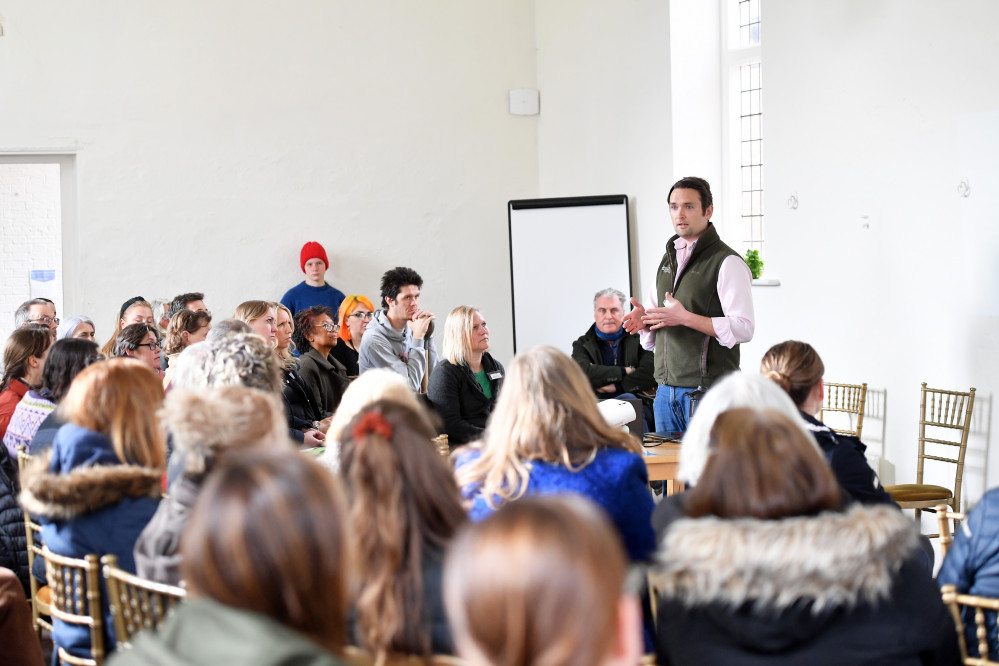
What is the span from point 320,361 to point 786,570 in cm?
352

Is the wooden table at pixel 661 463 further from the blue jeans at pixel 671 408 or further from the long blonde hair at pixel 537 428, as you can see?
the long blonde hair at pixel 537 428

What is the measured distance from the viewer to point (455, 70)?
26.7 ft

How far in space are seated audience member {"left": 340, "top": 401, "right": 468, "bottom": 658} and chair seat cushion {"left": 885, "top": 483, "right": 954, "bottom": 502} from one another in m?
3.30

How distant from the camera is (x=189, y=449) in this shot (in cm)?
219

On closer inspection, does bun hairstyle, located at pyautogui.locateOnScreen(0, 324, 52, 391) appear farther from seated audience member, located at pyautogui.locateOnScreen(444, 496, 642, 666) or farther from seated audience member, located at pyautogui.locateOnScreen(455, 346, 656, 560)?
seated audience member, located at pyautogui.locateOnScreen(444, 496, 642, 666)

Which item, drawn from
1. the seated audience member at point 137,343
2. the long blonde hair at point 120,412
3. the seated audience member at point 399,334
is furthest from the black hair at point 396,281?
the long blonde hair at point 120,412

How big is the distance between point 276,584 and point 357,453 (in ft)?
1.86

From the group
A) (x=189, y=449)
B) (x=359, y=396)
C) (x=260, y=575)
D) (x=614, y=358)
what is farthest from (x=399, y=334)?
(x=260, y=575)

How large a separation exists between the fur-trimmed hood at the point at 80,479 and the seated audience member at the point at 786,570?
133cm

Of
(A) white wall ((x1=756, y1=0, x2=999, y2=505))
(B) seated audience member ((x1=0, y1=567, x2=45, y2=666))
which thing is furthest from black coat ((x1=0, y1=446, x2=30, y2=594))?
(A) white wall ((x1=756, y1=0, x2=999, y2=505))

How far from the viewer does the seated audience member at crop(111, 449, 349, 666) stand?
47.0 inches

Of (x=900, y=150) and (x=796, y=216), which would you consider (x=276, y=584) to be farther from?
(x=796, y=216)

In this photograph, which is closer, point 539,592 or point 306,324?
point 539,592

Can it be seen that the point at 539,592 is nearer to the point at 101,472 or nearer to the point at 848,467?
the point at 101,472
